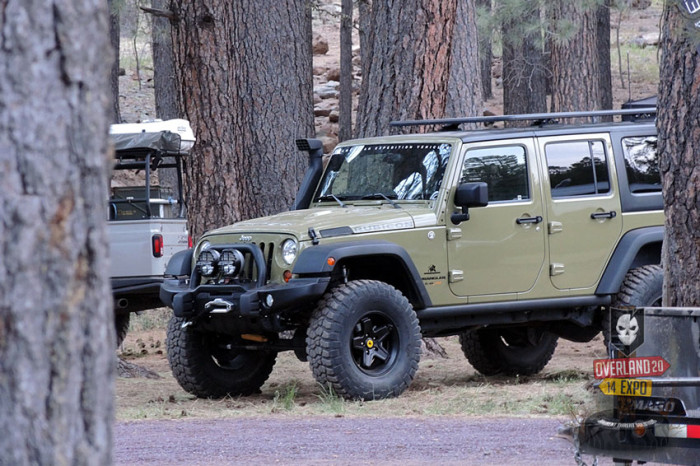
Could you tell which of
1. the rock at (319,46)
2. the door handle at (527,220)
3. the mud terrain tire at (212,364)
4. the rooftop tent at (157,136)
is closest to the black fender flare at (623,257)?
the door handle at (527,220)

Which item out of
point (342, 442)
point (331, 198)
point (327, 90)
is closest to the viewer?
point (342, 442)

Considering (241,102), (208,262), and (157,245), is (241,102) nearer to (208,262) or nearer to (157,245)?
(157,245)

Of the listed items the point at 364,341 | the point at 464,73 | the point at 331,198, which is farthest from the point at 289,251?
the point at 464,73

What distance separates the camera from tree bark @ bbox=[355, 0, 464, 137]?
1148cm

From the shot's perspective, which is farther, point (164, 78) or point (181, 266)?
point (164, 78)

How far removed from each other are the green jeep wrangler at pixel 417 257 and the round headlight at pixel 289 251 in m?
0.02

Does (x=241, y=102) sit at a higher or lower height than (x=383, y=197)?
higher

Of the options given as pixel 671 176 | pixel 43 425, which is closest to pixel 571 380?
pixel 671 176

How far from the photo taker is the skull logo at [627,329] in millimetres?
4566

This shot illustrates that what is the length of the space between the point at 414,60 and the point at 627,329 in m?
7.25

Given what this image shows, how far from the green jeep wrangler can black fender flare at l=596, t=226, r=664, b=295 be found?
0.5 inches

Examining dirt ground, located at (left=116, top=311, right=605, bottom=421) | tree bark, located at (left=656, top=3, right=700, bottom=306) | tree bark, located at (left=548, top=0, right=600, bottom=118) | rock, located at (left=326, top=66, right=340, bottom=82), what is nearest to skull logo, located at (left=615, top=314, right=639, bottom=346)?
dirt ground, located at (left=116, top=311, right=605, bottom=421)

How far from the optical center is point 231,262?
27.5 ft

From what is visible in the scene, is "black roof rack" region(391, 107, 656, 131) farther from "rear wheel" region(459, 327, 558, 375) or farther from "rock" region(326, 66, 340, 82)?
"rock" region(326, 66, 340, 82)
